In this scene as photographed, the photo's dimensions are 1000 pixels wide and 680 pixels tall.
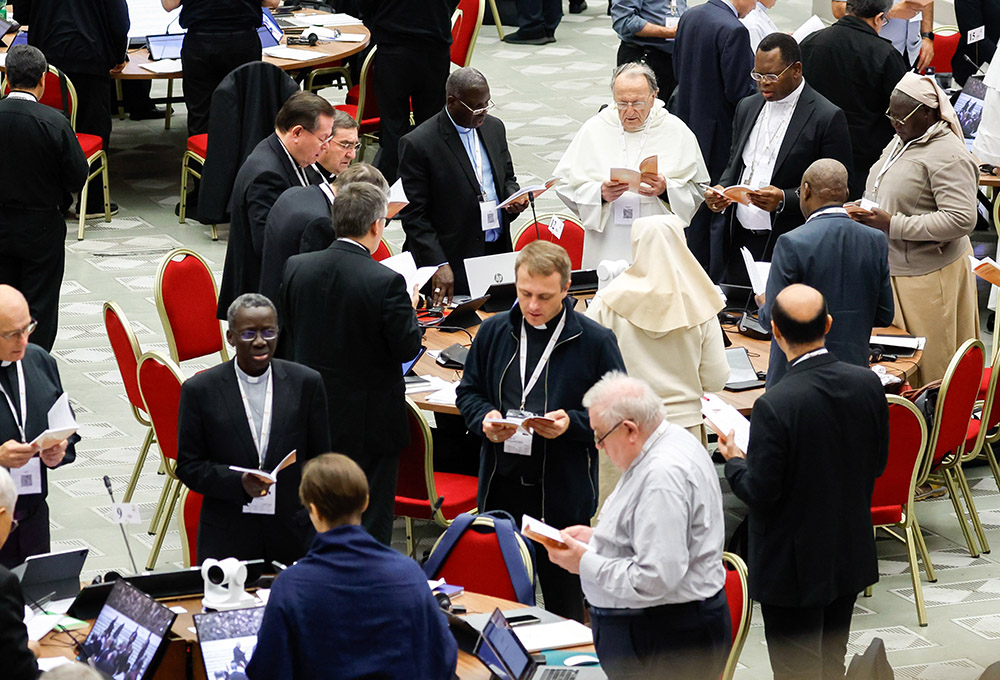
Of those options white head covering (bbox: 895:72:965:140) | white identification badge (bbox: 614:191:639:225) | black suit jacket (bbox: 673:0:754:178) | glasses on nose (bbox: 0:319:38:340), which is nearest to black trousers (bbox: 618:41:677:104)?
black suit jacket (bbox: 673:0:754:178)

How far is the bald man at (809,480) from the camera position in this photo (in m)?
4.69

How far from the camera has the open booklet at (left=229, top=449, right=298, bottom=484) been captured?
4797 mm

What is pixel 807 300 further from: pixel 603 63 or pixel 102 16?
pixel 603 63

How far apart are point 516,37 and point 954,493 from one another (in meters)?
9.59

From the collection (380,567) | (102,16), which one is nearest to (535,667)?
(380,567)

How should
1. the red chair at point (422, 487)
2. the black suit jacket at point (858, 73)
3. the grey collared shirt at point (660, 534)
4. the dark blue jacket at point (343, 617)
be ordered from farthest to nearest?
the black suit jacket at point (858, 73) → the red chair at point (422, 487) → the grey collared shirt at point (660, 534) → the dark blue jacket at point (343, 617)

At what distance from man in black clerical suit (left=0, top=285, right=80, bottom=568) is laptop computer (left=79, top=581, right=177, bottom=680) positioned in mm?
811

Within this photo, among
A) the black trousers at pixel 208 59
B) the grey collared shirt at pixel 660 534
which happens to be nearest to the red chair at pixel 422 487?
the grey collared shirt at pixel 660 534

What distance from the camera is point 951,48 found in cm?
1134

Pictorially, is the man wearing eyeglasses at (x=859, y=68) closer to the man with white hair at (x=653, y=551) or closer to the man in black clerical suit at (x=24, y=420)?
the man with white hair at (x=653, y=551)

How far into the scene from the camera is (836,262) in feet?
19.4

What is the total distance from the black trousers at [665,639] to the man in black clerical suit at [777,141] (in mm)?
3366

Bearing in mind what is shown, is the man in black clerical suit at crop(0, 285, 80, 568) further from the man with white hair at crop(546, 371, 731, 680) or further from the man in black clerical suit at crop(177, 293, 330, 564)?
the man with white hair at crop(546, 371, 731, 680)

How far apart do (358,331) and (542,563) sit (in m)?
1.09
